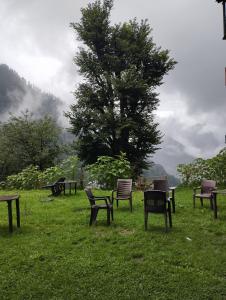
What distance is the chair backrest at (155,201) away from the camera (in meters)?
8.77

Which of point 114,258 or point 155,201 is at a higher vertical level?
point 155,201

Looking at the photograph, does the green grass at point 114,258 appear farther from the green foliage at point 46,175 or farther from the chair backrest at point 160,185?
the green foliage at point 46,175

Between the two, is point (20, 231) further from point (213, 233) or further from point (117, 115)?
point (117, 115)

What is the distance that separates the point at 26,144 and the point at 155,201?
33976mm

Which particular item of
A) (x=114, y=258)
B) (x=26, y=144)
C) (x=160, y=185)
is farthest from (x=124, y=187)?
(x=26, y=144)

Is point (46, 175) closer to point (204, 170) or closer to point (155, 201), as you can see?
point (204, 170)

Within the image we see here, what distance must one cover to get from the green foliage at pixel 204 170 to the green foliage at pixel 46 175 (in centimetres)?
589

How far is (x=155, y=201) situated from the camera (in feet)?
29.2

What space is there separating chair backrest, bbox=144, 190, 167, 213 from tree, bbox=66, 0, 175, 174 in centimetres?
1639

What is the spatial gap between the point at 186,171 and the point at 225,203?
658cm

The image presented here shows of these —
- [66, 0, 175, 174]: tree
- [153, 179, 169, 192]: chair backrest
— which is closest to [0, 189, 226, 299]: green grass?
[153, 179, 169, 192]: chair backrest

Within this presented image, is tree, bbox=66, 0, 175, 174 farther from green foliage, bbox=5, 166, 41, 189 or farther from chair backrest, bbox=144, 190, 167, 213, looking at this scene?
chair backrest, bbox=144, 190, 167, 213

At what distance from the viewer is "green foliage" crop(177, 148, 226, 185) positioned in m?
18.4

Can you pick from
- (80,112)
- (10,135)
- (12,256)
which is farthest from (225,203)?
(10,135)
